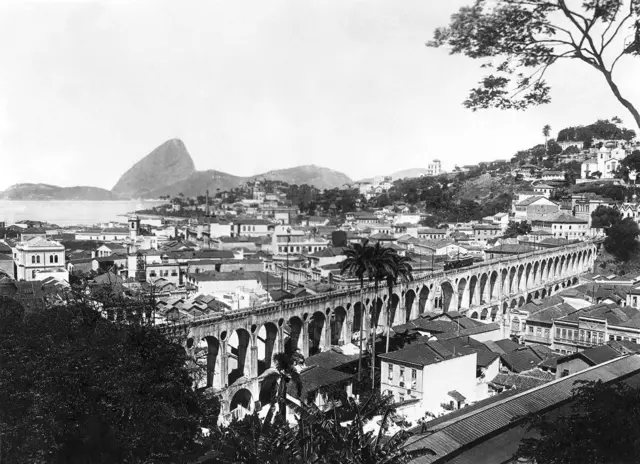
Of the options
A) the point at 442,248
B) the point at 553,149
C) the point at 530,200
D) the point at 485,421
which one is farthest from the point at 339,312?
the point at 553,149

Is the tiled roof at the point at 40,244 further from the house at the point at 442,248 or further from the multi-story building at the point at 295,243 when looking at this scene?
the house at the point at 442,248

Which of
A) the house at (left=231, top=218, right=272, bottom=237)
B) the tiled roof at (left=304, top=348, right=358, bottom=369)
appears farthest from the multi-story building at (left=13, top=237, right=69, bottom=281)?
the house at (left=231, top=218, right=272, bottom=237)

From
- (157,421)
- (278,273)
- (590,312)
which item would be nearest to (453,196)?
(278,273)

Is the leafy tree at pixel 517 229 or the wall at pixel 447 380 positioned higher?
the leafy tree at pixel 517 229

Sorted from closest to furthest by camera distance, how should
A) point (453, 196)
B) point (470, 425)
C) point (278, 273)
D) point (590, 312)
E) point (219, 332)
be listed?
point (470, 425) → point (219, 332) → point (590, 312) → point (278, 273) → point (453, 196)

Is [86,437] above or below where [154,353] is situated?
below

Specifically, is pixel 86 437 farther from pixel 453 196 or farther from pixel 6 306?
pixel 453 196

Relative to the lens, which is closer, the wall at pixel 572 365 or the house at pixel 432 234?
the wall at pixel 572 365

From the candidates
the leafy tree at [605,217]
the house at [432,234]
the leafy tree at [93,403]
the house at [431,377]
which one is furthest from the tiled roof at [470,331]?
the leafy tree at [605,217]
